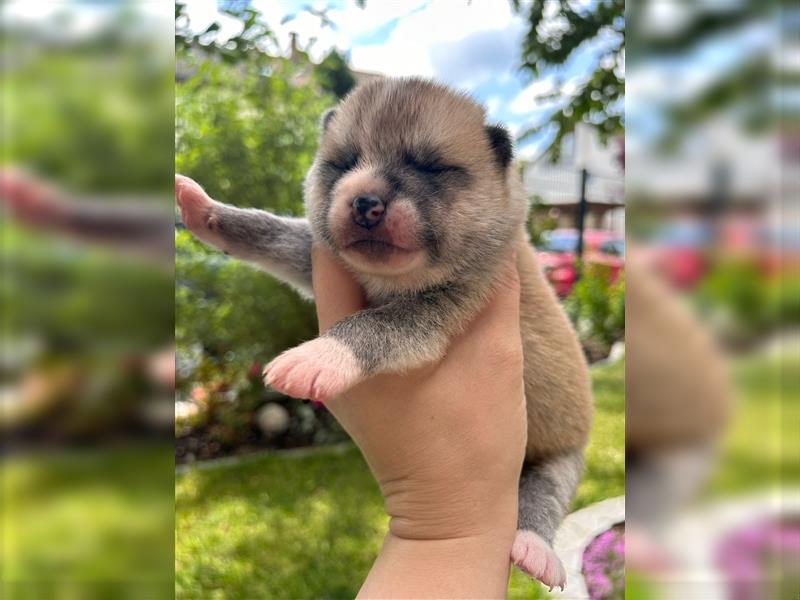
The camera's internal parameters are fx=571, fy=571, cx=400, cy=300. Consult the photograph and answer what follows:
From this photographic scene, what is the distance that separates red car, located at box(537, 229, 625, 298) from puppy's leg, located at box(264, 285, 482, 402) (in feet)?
5.96

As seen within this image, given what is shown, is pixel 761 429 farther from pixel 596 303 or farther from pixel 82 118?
pixel 596 303

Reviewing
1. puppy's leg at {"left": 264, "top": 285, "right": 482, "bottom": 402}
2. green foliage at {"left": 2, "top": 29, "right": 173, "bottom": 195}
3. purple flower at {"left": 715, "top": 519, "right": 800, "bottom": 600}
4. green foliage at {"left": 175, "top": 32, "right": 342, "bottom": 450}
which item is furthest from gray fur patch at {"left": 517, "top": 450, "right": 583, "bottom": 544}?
green foliage at {"left": 175, "top": 32, "right": 342, "bottom": 450}

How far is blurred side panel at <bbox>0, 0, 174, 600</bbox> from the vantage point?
0.83 meters

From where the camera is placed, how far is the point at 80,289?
0.84m

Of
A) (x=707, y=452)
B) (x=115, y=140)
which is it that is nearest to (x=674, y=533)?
(x=707, y=452)

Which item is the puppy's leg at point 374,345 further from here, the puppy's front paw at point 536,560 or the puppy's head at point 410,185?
the puppy's front paw at point 536,560

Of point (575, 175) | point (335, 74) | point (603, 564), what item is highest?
point (335, 74)

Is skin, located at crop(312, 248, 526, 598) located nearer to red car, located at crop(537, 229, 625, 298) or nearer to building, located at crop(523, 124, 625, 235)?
building, located at crop(523, 124, 625, 235)

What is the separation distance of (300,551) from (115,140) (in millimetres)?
2546

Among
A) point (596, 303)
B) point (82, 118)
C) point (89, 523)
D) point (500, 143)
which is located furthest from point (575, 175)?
point (89, 523)

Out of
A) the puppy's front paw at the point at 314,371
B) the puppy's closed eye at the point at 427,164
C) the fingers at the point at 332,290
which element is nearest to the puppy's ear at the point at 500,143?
the puppy's closed eye at the point at 427,164

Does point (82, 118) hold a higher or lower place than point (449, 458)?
higher

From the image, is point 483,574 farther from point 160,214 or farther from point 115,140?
point 115,140

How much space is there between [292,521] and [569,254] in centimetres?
222
